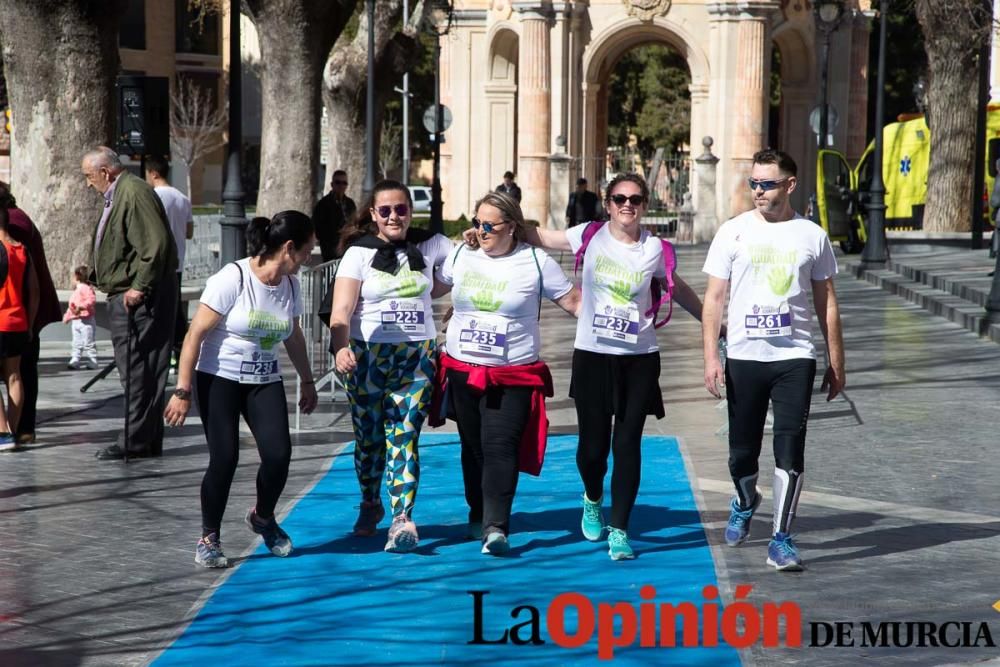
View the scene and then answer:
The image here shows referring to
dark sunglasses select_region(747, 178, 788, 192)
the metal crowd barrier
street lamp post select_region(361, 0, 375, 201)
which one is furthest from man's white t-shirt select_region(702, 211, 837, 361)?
street lamp post select_region(361, 0, 375, 201)

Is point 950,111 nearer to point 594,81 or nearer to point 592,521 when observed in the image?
point 594,81

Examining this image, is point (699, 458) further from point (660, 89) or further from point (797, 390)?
point (660, 89)

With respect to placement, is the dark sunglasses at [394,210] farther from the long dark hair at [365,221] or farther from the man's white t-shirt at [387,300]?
the man's white t-shirt at [387,300]

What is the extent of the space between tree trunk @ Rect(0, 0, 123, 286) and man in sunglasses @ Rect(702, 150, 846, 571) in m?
10.9

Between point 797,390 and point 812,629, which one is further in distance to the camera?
point 797,390

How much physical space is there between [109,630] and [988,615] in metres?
3.36

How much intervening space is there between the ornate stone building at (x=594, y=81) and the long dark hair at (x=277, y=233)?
1505 inches

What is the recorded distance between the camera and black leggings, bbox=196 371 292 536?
24.1 ft

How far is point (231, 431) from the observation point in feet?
24.1

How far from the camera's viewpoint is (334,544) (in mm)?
7910

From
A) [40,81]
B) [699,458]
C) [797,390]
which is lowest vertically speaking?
[699,458]

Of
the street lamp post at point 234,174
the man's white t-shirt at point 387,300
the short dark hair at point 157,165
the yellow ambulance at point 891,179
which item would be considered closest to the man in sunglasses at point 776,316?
the man's white t-shirt at point 387,300

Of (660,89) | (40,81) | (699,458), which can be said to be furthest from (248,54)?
(699,458)

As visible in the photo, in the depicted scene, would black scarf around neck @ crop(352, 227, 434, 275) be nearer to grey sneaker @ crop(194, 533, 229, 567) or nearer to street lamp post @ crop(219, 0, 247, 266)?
grey sneaker @ crop(194, 533, 229, 567)
